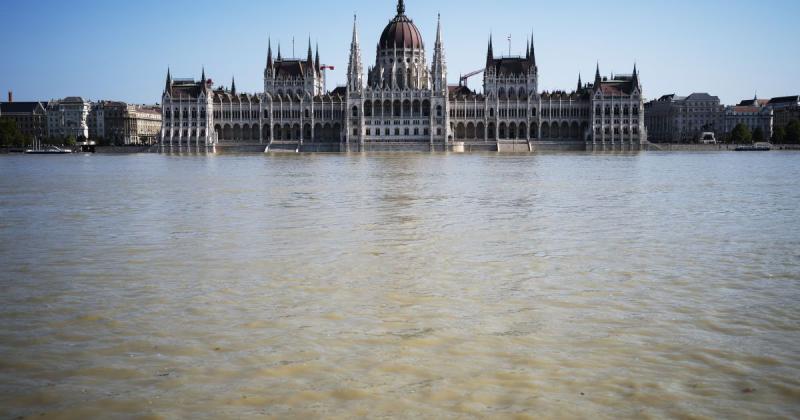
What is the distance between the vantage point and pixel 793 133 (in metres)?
130

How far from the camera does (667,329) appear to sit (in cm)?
807

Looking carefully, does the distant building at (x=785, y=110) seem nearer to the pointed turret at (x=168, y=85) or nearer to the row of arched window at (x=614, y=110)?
the row of arched window at (x=614, y=110)

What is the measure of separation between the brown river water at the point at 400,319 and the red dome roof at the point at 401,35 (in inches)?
4342

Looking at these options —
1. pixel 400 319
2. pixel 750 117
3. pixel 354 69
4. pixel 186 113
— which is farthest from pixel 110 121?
pixel 400 319

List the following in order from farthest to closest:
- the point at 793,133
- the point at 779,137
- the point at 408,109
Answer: the point at 779,137, the point at 793,133, the point at 408,109

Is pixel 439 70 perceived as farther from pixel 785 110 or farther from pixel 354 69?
pixel 785 110

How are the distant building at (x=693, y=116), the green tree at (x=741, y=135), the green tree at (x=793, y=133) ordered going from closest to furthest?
the green tree at (x=741, y=135) < the green tree at (x=793, y=133) < the distant building at (x=693, y=116)

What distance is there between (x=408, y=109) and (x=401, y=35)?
1341 cm

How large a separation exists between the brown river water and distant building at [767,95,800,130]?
155571 mm

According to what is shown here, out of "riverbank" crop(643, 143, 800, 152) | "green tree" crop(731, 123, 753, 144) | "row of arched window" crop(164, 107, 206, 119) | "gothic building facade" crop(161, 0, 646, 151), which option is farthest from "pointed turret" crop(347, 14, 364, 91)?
"green tree" crop(731, 123, 753, 144)


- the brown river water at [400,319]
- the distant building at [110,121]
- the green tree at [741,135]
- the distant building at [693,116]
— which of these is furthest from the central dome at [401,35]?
the brown river water at [400,319]

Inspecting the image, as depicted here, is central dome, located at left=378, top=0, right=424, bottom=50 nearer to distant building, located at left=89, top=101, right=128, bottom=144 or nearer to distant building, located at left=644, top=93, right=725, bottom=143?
distant building, located at left=644, top=93, right=725, bottom=143

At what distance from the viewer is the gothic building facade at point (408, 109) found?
120m

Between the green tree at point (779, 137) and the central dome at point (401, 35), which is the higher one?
the central dome at point (401, 35)
